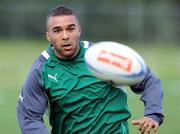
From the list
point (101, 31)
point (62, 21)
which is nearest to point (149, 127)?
point (62, 21)

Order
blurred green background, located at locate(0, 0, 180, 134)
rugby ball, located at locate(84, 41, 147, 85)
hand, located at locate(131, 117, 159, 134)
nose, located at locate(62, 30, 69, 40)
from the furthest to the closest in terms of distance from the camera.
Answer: blurred green background, located at locate(0, 0, 180, 134) < nose, located at locate(62, 30, 69, 40) < hand, located at locate(131, 117, 159, 134) < rugby ball, located at locate(84, 41, 147, 85)

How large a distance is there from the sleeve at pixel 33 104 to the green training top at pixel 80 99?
10 centimetres

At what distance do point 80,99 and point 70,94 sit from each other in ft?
0.37

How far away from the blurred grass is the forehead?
254 inches

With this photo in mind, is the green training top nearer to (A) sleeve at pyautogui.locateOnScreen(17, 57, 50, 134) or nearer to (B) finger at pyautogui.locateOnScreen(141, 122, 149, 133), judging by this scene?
(A) sleeve at pyautogui.locateOnScreen(17, 57, 50, 134)

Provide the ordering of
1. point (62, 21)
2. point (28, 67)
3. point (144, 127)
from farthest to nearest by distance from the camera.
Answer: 1. point (28, 67)
2. point (62, 21)
3. point (144, 127)

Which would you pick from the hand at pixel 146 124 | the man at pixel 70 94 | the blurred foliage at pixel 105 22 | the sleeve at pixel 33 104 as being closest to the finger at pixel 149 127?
the hand at pixel 146 124

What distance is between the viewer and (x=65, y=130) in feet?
28.3

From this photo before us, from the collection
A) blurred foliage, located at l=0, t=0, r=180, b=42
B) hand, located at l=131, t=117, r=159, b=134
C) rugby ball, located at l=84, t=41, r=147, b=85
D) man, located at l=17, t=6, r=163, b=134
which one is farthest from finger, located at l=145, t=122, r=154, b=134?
blurred foliage, located at l=0, t=0, r=180, b=42

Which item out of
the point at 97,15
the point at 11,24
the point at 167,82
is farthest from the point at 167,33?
the point at 167,82

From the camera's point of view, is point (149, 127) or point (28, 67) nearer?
point (149, 127)

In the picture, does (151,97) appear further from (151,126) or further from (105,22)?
(105,22)

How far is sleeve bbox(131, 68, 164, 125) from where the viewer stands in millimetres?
8469

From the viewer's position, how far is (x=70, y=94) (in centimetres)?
854
